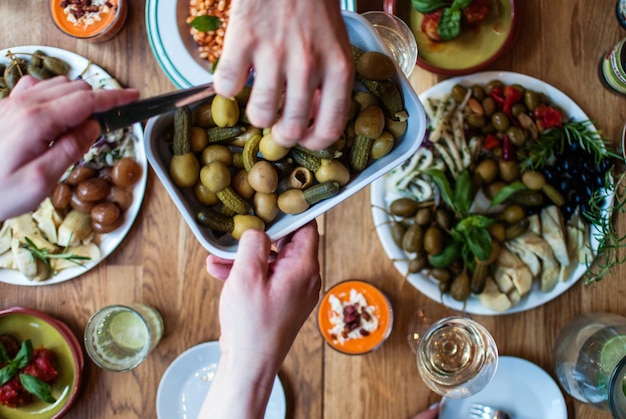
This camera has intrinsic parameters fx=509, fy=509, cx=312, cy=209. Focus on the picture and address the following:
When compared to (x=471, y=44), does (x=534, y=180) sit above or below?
below

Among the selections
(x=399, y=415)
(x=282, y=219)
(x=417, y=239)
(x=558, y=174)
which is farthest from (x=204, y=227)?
(x=558, y=174)

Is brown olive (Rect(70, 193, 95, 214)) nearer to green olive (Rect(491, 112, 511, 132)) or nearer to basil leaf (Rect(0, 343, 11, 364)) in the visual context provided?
basil leaf (Rect(0, 343, 11, 364))

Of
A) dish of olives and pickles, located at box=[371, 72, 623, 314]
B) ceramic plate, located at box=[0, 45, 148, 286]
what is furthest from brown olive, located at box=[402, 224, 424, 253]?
ceramic plate, located at box=[0, 45, 148, 286]

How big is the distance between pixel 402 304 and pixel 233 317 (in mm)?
486

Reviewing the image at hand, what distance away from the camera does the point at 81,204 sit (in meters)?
1.04

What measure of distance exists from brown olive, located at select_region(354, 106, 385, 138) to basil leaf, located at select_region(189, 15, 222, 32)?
1.44 feet

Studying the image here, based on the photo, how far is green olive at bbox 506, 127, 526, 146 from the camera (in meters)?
1.05

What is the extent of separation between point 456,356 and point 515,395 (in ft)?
0.53

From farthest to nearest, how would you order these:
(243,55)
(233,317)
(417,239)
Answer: (417,239), (233,317), (243,55)

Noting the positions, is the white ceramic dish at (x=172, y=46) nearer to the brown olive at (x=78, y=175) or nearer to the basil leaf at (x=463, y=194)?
the brown olive at (x=78, y=175)

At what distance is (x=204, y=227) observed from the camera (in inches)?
30.6

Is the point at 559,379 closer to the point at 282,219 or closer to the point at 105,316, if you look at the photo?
the point at 282,219

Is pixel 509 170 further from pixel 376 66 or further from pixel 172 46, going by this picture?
pixel 172 46

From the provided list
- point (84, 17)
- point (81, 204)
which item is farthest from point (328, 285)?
point (84, 17)
